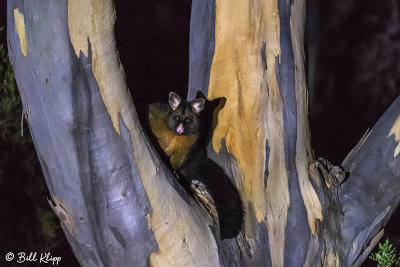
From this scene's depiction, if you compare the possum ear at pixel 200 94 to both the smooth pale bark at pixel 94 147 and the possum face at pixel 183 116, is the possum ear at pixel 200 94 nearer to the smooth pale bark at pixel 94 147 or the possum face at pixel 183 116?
the possum face at pixel 183 116

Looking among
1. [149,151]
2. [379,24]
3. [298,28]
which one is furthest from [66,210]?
[379,24]

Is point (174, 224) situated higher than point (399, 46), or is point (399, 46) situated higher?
point (399, 46)

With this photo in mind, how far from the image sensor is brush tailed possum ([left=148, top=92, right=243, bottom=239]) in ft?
5.93

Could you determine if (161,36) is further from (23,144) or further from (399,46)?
(399,46)

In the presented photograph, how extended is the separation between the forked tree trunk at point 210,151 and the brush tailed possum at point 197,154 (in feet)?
0.16

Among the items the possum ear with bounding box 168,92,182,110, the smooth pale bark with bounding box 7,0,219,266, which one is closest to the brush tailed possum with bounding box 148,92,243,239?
the possum ear with bounding box 168,92,182,110

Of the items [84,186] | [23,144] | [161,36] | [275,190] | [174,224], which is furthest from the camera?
[161,36]

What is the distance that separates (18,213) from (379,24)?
7.71 ft

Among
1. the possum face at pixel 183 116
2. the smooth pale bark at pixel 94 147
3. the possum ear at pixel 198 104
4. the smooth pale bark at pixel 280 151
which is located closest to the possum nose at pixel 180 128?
the possum face at pixel 183 116

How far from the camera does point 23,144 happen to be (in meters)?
3.08

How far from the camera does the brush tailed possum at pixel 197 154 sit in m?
1.81

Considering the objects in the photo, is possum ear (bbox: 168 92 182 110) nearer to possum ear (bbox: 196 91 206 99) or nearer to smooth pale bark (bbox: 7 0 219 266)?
possum ear (bbox: 196 91 206 99)

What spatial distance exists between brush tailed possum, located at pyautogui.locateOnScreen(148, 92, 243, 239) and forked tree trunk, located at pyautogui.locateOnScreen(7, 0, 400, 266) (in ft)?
0.16

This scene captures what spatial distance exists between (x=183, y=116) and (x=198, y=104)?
0.17m
